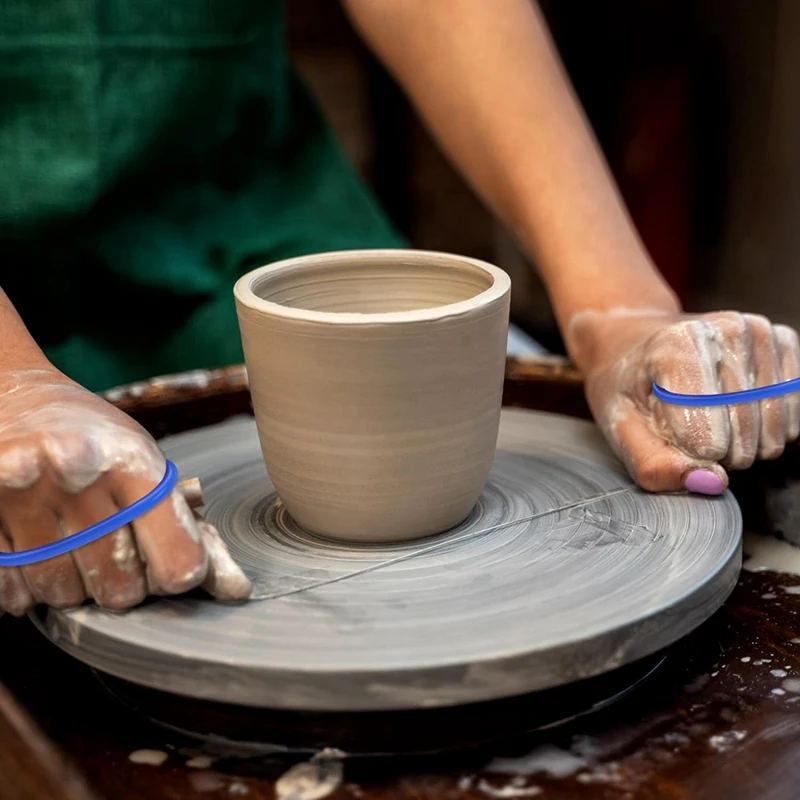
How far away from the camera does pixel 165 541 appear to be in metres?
0.70

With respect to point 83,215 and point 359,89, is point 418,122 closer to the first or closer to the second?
point 359,89

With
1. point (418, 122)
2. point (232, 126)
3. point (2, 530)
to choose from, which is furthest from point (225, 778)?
point (418, 122)

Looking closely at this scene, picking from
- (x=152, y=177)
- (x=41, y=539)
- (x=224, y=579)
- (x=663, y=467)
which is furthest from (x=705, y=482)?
(x=152, y=177)

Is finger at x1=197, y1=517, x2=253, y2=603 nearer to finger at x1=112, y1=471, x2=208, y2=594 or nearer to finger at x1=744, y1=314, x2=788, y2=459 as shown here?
finger at x1=112, y1=471, x2=208, y2=594

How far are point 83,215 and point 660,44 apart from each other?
1.82 meters

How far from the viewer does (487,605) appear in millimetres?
705

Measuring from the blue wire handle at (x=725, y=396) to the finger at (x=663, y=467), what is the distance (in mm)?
38

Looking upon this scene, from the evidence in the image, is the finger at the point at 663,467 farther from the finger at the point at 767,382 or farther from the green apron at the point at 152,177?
the green apron at the point at 152,177

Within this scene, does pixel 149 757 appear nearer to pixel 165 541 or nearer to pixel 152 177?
pixel 165 541

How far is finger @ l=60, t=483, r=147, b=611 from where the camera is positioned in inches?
27.6

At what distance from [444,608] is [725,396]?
0.34 metres

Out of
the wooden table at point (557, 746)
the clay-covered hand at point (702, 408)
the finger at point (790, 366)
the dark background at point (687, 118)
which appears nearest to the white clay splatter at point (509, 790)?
the wooden table at point (557, 746)

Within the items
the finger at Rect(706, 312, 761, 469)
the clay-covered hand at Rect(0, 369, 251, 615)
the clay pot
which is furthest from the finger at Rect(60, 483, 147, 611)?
the finger at Rect(706, 312, 761, 469)

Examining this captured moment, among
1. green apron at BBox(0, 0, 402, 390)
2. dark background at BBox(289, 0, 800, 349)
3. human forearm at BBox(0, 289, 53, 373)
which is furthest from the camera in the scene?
dark background at BBox(289, 0, 800, 349)
